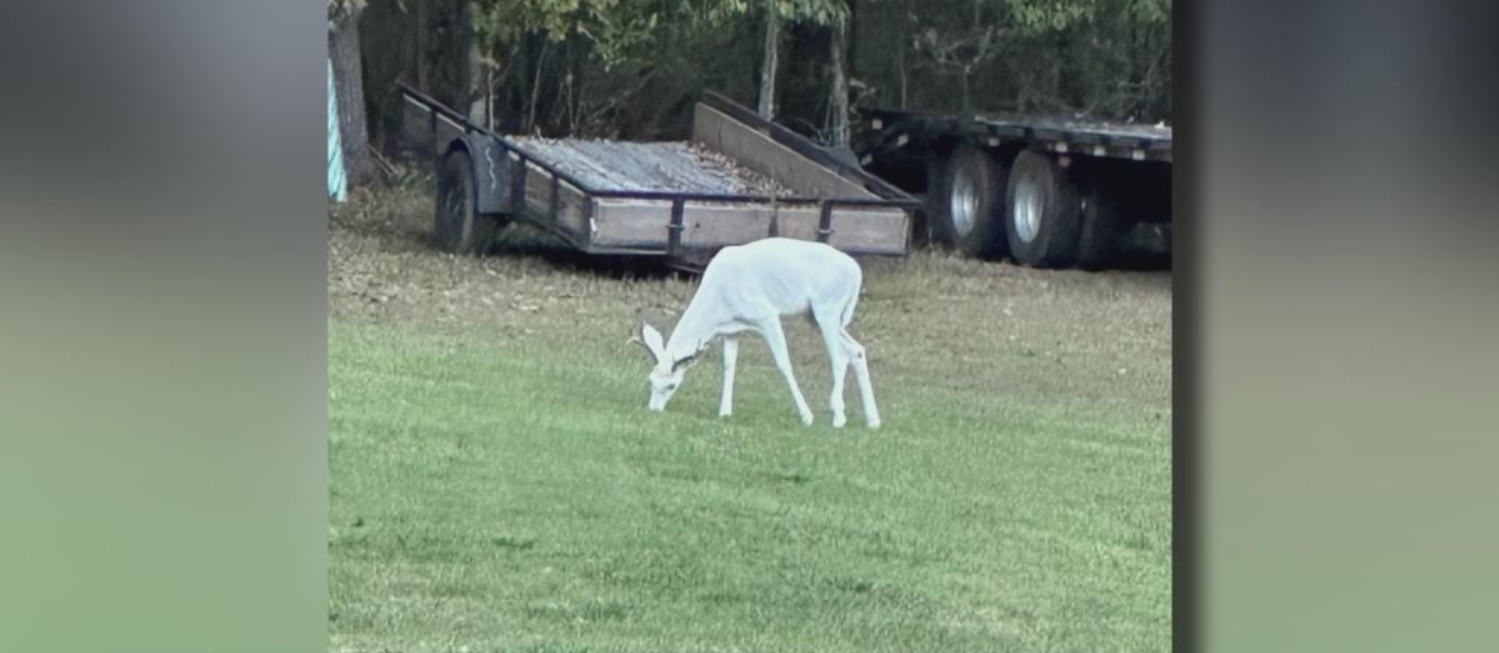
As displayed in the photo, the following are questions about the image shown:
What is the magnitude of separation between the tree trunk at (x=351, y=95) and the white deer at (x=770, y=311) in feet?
2.08

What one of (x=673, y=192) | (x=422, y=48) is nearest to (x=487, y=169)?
(x=422, y=48)

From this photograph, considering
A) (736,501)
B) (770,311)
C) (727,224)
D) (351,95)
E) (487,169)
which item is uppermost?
(351,95)

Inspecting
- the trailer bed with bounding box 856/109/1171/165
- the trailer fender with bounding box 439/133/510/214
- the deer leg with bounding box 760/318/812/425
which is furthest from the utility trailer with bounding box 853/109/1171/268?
the trailer fender with bounding box 439/133/510/214

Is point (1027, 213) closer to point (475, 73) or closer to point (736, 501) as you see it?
point (736, 501)

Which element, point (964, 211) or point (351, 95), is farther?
point (964, 211)

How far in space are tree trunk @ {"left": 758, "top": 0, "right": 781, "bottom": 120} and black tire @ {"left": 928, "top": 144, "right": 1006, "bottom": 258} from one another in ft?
1.17

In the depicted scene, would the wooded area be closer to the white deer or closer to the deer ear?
the white deer

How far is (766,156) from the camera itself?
3.42 meters

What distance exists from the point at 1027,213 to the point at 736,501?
826 mm
